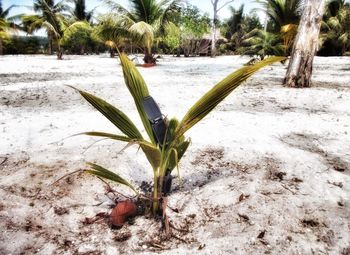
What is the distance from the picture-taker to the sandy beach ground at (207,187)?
147 cm

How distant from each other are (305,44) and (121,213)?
536 centimetres

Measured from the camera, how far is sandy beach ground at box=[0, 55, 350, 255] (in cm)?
147

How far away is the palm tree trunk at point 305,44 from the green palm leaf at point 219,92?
519 centimetres

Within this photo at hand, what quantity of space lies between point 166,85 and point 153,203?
4773 mm

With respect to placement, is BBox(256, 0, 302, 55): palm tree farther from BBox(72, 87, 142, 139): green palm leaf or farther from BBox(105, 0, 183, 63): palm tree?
BBox(72, 87, 142, 139): green palm leaf

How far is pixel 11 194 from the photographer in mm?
1888

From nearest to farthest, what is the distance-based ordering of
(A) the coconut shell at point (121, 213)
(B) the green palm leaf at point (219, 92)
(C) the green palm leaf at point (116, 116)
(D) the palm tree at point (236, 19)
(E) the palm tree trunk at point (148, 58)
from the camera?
(B) the green palm leaf at point (219, 92) < (C) the green palm leaf at point (116, 116) < (A) the coconut shell at point (121, 213) < (E) the palm tree trunk at point (148, 58) < (D) the palm tree at point (236, 19)

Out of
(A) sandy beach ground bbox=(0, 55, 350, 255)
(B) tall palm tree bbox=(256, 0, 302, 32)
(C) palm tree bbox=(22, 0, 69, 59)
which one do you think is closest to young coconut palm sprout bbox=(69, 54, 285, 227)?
(A) sandy beach ground bbox=(0, 55, 350, 255)

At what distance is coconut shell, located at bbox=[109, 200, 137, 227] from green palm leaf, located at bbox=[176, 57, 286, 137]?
2.15 ft

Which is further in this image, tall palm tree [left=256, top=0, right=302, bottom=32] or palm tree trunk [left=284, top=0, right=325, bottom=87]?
tall palm tree [left=256, top=0, right=302, bottom=32]

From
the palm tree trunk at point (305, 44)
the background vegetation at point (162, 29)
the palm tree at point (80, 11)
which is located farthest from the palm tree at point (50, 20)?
the palm tree trunk at point (305, 44)

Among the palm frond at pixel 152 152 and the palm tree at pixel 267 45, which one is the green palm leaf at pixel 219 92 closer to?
the palm frond at pixel 152 152

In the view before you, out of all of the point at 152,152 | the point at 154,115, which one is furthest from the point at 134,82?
Answer: the point at 152,152

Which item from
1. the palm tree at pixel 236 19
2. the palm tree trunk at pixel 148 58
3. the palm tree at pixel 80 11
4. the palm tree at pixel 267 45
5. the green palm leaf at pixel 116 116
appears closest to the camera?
the green palm leaf at pixel 116 116
